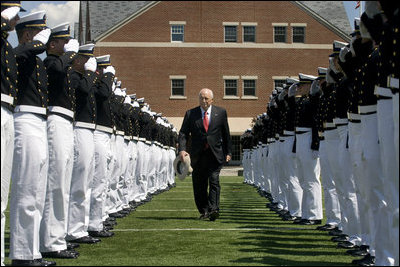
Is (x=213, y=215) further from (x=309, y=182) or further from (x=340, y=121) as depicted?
(x=340, y=121)

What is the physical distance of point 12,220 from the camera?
277 inches

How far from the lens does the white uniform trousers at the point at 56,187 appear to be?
7898mm

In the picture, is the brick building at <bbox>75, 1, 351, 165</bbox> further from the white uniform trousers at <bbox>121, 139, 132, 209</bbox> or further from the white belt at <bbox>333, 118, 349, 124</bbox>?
the white belt at <bbox>333, 118, 349, 124</bbox>

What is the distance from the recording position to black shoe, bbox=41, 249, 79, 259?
7.69 metres

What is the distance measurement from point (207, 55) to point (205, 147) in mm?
41008

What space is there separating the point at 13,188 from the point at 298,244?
3610 millimetres

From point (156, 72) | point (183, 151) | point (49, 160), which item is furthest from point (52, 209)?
point (156, 72)

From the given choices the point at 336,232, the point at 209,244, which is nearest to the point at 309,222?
the point at 336,232

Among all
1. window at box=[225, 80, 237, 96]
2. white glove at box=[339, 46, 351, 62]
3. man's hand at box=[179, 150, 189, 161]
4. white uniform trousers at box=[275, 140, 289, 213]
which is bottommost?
white uniform trousers at box=[275, 140, 289, 213]

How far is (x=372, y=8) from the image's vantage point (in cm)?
639

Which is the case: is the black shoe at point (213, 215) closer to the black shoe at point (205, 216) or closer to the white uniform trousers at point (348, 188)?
the black shoe at point (205, 216)

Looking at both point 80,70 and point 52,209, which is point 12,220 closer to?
point 52,209

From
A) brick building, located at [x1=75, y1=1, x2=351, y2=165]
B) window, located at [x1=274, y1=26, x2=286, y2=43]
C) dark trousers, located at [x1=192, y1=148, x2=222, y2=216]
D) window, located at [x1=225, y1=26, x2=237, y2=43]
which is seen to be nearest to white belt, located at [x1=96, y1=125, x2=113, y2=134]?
dark trousers, located at [x1=192, y1=148, x2=222, y2=216]

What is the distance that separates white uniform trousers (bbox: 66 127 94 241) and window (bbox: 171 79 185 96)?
4368cm
